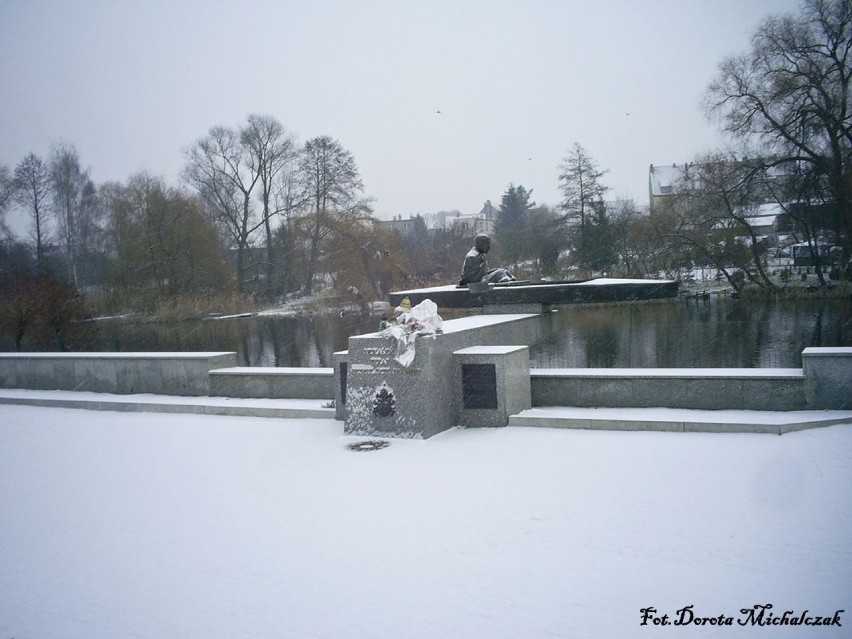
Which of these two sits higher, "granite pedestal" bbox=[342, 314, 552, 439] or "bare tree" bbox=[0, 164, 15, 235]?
"bare tree" bbox=[0, 164, 15, 235]

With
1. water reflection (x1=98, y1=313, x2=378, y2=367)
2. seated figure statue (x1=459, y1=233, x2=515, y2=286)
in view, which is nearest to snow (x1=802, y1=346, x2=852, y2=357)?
seated figure statue (x1=459, y1=233, x2=515, y2=286)

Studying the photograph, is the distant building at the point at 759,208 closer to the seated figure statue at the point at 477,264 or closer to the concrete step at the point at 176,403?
the seated figure statue at the point at 477,264

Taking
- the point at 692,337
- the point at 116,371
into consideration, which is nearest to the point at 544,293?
the point at 692,337

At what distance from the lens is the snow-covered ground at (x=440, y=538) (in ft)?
13.4

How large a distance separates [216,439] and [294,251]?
3933 centimetres

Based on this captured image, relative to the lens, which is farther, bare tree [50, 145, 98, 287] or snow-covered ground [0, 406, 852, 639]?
bare tree [50, 145, 98, 287]

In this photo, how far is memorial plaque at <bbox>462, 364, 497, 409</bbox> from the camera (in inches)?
335

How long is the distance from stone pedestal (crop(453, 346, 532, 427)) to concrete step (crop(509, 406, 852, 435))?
207mm

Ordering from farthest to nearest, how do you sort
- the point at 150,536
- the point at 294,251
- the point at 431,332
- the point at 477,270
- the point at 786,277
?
the point at 294,251 → the point at 786,277 → the point at 477,270 → the point at 431,332 → the point at 150,536

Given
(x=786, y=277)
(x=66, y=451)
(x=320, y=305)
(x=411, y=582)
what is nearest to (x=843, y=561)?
(x=411, y=582)

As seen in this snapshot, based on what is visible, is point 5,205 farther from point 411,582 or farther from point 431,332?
point 411,582

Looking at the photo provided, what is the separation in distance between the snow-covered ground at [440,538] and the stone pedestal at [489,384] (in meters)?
0.47

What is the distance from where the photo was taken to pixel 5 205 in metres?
41.0

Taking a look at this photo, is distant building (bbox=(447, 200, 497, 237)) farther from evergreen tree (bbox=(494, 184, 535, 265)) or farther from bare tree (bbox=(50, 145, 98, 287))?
bare tree (bbox=(50, 145, 98, 287))
